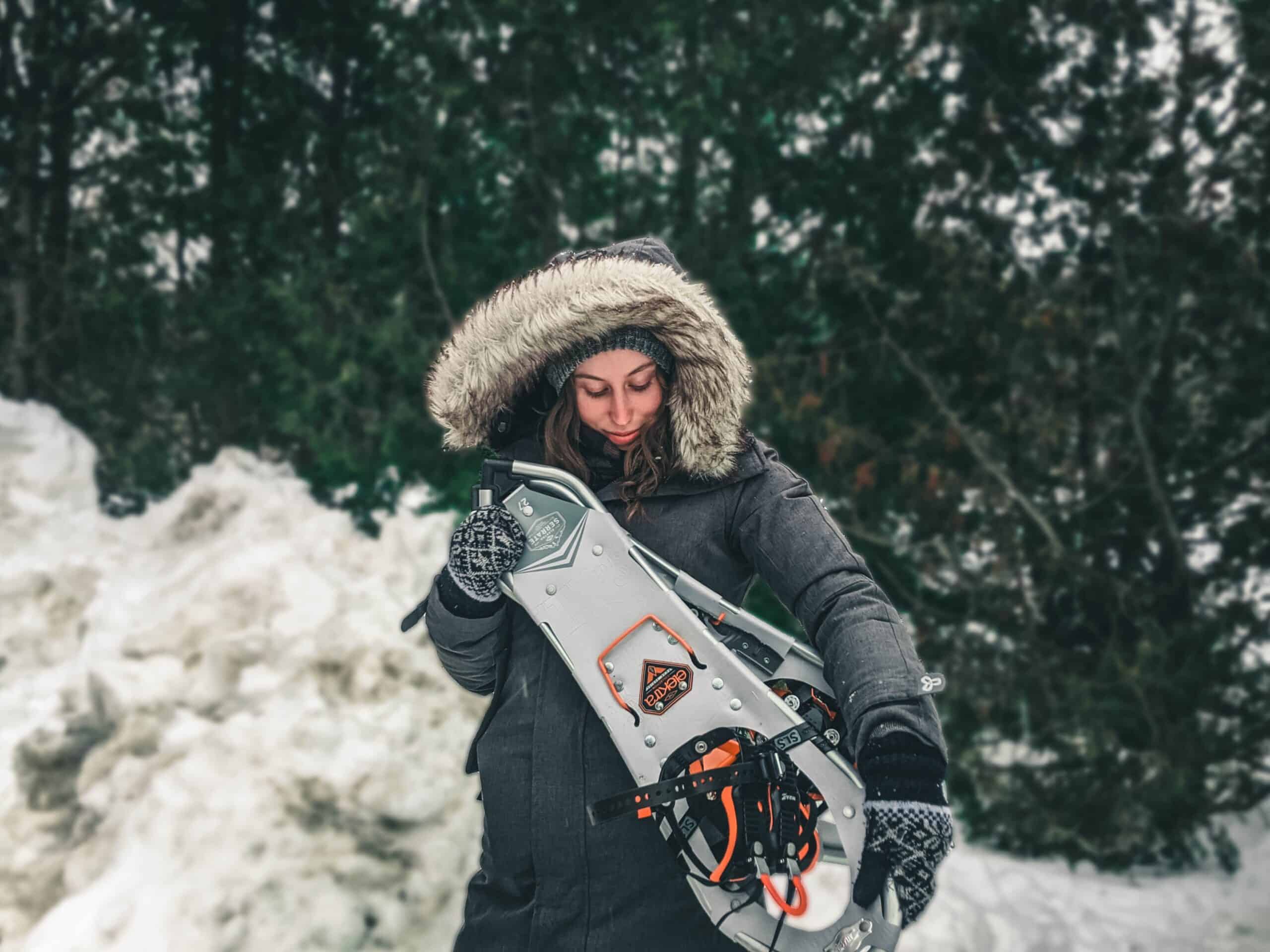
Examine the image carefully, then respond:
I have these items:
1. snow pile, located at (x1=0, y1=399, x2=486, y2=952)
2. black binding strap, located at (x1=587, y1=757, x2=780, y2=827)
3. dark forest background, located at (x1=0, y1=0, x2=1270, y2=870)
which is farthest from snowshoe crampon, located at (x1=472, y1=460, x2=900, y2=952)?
dark forest background, located at (x1=0, y1=0, x2=1270, y2=870)

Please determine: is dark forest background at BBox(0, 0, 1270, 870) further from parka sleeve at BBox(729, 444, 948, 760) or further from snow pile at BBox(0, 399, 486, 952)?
parka sleeve at BBox(729, 444, 948, 760)

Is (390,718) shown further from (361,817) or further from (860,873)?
(860,873)

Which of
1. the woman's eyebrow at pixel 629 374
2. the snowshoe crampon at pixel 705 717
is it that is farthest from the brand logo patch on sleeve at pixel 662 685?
the woman's eyebrow at pixel 629 374

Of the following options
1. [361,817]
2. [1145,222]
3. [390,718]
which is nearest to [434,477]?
[390,718]

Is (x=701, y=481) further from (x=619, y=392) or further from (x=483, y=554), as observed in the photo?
(x=483, y=554)

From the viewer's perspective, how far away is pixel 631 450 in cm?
192

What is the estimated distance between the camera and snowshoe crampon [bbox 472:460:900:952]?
1.65 meters

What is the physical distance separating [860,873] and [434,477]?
3.13 m

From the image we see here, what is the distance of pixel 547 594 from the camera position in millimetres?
1806

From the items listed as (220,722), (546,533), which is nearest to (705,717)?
(546,533)

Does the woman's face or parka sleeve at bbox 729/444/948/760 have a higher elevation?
the woman's face

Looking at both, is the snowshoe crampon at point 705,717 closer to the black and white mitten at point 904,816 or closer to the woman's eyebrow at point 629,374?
the black and white mitten at point 904,816

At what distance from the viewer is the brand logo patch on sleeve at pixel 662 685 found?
1.73 m

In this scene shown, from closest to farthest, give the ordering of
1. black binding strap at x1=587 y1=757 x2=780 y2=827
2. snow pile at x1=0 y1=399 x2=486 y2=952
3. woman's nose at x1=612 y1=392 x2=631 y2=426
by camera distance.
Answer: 1. black binding strap at x1=587 y1=757 x2=780 y2=827
2. woman's nose at x1=612 y1=392 x2=631 y2=426
3. snow pile at x1=0 y1=399 x2=486 y2=952
